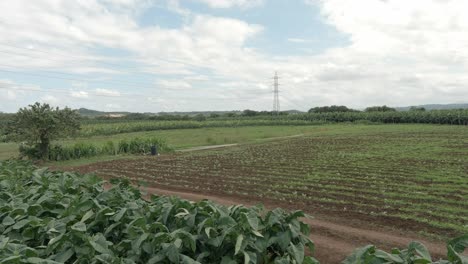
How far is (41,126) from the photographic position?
760 inches

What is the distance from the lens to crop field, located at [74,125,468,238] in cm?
814

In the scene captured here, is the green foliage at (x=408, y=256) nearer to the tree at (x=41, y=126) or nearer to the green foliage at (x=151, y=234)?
the green foliage at (x=151, y=234)

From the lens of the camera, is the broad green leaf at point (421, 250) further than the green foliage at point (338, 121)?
No

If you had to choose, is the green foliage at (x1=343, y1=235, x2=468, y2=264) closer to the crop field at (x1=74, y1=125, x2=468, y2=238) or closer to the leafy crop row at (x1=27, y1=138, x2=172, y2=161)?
the crop field at (x1=74, y1=125, x2=468, y2=238)

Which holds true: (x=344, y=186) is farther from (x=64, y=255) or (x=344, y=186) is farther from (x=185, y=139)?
(x=185, y=139)

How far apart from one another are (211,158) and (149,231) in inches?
676

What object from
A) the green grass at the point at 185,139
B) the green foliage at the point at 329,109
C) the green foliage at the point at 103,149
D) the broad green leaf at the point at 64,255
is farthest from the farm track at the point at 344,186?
the green foliage at the point at 329,109

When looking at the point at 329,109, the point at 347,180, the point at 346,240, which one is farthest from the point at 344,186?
the point at 329,109

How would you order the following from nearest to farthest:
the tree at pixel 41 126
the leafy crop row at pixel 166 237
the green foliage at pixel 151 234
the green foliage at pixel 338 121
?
the leafy crop row at pixel 166 237 → the green foliage at pixel 151 234 → the tree at pixel 41 126 → the green foliage at pixel 338 121

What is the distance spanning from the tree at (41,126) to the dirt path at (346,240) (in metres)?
16.2

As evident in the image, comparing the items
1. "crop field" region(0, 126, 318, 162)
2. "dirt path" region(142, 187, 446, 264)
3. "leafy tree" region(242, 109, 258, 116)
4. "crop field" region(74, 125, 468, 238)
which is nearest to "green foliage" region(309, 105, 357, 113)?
"leafy tree" region(242, 109, 258, 116)

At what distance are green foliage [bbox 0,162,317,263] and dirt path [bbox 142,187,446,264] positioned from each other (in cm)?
325

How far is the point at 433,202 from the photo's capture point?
355 inches

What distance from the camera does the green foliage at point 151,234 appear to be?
238 cm
